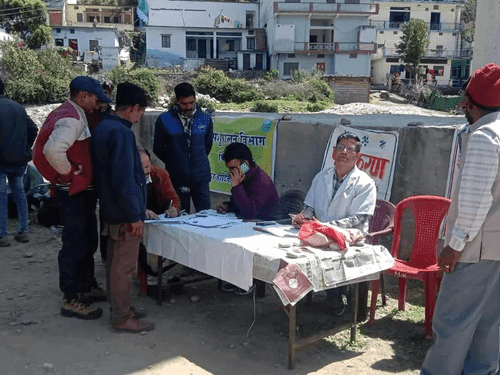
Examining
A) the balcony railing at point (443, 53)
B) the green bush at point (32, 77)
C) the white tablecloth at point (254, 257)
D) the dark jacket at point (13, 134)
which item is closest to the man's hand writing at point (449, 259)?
the white tablecloth at point (254, 257)

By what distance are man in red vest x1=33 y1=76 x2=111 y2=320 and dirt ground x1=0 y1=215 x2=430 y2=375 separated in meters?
0.33

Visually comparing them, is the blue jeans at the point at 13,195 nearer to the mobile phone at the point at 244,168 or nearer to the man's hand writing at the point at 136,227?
the man's hand writing at the point at 136,227

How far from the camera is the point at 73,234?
14.2ft

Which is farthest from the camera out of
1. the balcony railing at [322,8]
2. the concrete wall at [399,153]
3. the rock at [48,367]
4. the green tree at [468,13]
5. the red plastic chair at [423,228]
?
the green tree at [468,13]

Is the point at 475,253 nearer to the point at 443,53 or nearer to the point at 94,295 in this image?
the point at 94,295

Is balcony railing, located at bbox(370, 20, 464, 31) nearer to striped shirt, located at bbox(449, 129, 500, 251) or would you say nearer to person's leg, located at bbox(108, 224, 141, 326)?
person's leg, located at bbox(108, 224, 141, 326)

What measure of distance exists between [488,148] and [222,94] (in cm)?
3313

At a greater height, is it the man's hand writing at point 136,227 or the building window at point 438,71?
the building window at point 438,71

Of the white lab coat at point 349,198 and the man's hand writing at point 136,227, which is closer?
the man's hand writing at point 136,227

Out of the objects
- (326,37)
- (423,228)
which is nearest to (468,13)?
(326,37)

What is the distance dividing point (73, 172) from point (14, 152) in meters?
2.69

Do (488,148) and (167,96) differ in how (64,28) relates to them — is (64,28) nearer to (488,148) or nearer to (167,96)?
(167,96)

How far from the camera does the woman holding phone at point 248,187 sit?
4637mm

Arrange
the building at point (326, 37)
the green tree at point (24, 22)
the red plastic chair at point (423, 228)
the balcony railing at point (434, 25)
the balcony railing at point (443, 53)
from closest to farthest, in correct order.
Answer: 1. the red plastic chair at point (423, 228)
2. the green tree at point (24, 22)
3. the building at point (326, 37)
4. the balcony railing at point (443, 53)
5. the balcony railing at point (434, 25)
